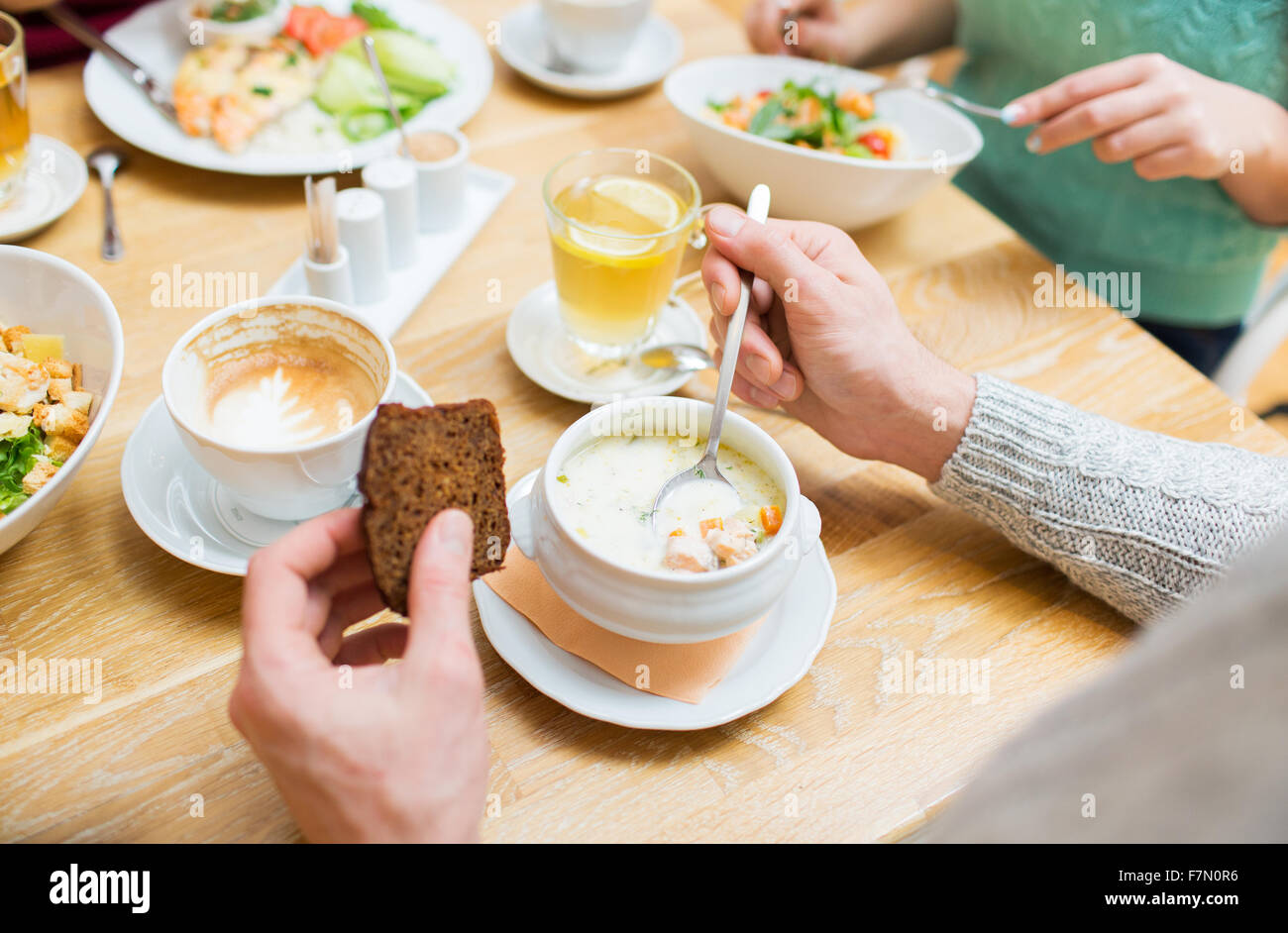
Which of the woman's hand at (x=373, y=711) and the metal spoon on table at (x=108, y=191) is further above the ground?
the woman's hand at (x=373, y=711)

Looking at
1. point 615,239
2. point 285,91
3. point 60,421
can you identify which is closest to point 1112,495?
point 615,239

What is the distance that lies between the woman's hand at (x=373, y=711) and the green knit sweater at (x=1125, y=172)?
166cm

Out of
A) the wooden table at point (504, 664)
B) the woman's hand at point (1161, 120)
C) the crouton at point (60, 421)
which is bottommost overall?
the wooden table at point (504, 664)

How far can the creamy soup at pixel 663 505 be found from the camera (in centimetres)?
99

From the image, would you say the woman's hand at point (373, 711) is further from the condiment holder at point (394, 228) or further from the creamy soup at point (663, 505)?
the condiment holder at point (394, 228)

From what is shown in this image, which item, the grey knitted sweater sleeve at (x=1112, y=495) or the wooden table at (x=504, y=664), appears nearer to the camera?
the wooden table at (x=504, y=664)

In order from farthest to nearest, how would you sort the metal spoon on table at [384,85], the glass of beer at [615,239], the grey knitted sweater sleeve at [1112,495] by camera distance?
the metal spoon on table at [384,85]
the glass of beer at [615,239]
the grey knitted sweater sleeve at [1112,495]

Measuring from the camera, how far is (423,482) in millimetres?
893

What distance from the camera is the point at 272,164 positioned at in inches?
65.4

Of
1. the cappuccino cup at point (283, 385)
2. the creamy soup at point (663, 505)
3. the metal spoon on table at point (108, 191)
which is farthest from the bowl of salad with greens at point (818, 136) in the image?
the metal spoon on table at point (108, 191)

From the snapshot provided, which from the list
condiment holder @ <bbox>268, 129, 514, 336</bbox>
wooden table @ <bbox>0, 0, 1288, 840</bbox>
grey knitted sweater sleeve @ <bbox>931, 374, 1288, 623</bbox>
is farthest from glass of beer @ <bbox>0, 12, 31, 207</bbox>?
grey knitted sweater sleeve @ <bbox>931, 374, 1288, 623</bbox>

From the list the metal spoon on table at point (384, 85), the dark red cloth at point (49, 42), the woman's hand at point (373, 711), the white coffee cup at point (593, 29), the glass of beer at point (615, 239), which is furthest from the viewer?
the white coffee cup at point (593, 29)

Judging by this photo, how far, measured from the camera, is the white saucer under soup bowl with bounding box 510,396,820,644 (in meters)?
0.92
